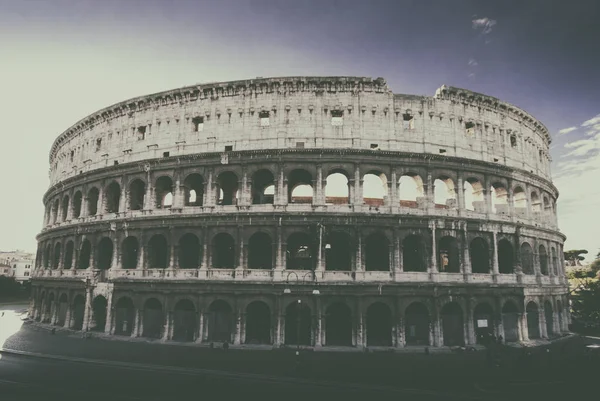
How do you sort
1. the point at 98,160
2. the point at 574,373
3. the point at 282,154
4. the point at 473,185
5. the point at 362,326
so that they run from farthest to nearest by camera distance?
the point at 98,160 → the point at 473,185 → the point at 282,154 → the point at 362,326 → the point at 574,373

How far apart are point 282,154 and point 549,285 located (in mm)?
22627

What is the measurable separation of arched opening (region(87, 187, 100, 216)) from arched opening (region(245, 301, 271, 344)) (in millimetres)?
16767

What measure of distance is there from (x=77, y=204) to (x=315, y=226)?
23093 millimetres

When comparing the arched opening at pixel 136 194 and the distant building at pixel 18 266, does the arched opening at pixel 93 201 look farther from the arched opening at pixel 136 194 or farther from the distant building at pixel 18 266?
the distant building at pixel 18 266

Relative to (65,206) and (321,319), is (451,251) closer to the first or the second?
(321,319)

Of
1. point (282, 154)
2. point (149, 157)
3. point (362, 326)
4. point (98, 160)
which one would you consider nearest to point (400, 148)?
point (282, 154)

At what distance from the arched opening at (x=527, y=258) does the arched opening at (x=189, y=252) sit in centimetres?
2446

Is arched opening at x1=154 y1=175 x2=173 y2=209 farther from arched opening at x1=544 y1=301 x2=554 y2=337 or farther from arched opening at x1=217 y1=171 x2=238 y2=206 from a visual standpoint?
arched opening at x1=544 y1=301 x2=554 y2=337

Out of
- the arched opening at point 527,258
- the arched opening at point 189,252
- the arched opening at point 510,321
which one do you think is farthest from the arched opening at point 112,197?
the arched opening at point 527,258

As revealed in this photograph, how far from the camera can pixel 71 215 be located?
30109 mm

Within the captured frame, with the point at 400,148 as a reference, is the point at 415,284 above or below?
below

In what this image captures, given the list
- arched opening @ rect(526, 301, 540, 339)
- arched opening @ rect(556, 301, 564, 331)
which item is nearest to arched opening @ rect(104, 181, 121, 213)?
arched opening @ rect(526, 301, 540, 339)

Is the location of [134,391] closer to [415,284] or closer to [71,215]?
[415,284]

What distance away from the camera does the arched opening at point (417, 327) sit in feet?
72.8
